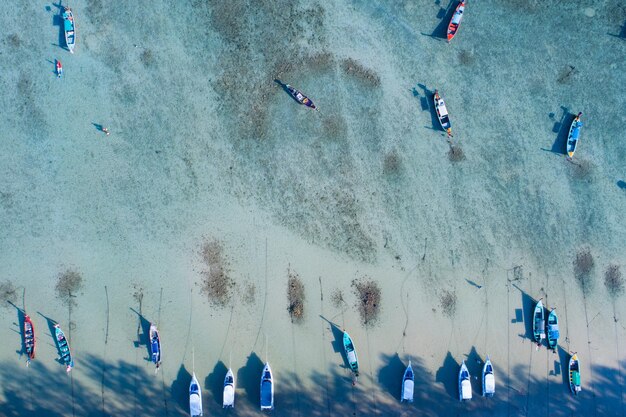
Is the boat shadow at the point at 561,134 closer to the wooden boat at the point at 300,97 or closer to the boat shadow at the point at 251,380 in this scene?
the wooden boat at the point at 300,97

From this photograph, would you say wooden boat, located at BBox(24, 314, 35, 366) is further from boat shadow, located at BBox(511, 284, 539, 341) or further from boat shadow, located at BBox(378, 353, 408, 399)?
boat shadow, located at BBox(511, 284, 539, 341)

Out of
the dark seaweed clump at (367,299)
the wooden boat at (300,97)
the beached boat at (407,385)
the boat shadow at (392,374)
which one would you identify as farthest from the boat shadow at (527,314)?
the wooden boat at (300,97)

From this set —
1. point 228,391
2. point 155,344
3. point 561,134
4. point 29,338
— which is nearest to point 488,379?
point 228,391

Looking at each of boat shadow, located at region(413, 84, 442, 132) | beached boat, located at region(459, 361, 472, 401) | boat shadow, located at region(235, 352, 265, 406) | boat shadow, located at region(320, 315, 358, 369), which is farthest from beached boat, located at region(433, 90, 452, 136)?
boat shadow, located at region(235, 352, 265, 406)

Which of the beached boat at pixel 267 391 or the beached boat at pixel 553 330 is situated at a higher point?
the beached boat at pixel 553 330

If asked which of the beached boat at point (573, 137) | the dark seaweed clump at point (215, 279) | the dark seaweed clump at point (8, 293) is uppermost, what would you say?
the beached boat at point (573, 137)

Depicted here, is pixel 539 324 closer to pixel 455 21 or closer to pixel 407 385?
pixel 407 385
